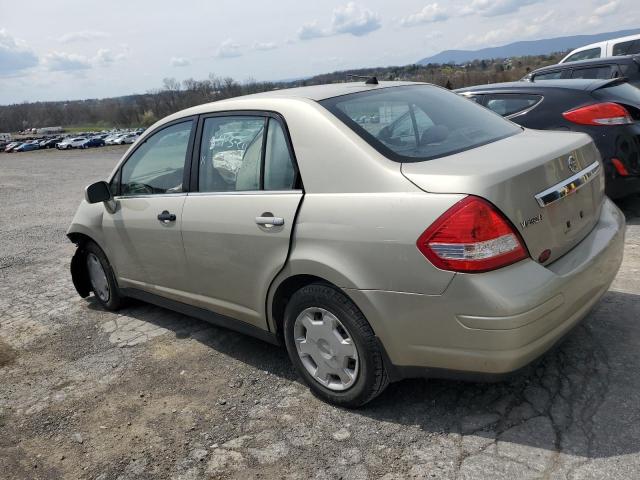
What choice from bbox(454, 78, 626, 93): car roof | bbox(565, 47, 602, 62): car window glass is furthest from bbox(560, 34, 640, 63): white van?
bbox(454, 78, 626, 93): car roof

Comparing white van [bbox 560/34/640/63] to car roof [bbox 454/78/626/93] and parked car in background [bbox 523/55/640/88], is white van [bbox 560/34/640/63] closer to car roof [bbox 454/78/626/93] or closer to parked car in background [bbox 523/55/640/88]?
parked car in background [bbox 523/55/640/88]

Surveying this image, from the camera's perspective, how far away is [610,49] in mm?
12930

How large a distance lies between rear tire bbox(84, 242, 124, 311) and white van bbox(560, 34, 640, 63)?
36.3 feet

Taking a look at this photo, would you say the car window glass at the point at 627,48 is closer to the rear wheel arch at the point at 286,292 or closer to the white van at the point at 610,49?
the white van at the point at 610,49

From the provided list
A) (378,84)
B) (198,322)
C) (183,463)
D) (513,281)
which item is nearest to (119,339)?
(198,322)

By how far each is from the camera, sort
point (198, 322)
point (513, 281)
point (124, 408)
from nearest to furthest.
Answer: point (513, 281)
point (124, 408)
point (198, 322)

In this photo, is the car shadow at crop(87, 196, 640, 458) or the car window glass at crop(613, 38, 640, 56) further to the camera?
the car window glass at crop(613, 38, 640, 56)

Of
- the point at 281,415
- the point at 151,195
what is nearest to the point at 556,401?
the point at 281,415

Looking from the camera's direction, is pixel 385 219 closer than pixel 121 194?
Yes

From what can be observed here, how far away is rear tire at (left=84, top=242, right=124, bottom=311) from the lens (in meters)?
4.86

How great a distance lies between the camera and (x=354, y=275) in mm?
2715

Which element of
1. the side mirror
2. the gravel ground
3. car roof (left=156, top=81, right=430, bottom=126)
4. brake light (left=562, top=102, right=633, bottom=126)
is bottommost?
the gravel ground

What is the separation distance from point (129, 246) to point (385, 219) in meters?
2.49

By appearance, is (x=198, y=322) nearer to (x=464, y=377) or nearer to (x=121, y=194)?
(x=121, y=194)
